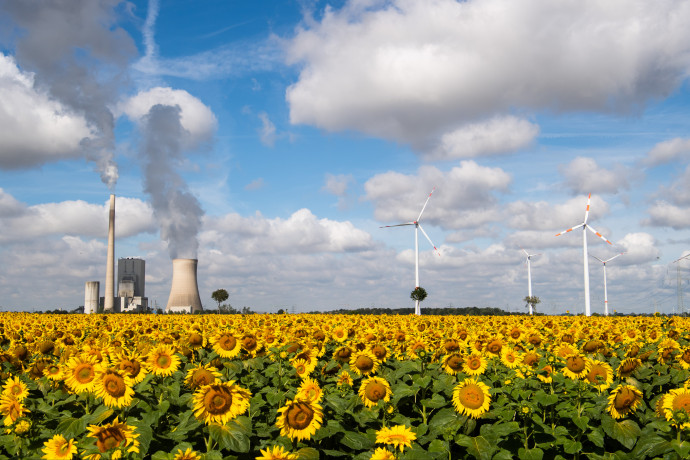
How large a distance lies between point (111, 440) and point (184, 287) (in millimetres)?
53110

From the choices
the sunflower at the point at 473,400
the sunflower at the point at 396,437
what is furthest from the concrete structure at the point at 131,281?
the sunflower at the point at 396,437

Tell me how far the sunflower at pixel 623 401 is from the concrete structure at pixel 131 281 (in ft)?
267

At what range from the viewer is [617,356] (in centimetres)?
1007

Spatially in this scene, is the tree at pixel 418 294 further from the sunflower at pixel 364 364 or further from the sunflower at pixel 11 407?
the sunflower at pixel 11 407

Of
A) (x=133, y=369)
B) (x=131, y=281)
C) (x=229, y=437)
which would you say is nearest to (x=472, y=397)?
(x=229, y=437)

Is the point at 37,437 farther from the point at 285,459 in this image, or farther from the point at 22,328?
the point at 22,328

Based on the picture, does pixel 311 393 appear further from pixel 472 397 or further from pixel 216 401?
pixel 472 397

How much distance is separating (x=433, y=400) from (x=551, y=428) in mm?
1422

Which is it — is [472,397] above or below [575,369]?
below

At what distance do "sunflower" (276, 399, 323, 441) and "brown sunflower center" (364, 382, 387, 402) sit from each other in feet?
4.34

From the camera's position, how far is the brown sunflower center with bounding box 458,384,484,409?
6508 mm

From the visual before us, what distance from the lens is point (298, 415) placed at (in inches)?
201

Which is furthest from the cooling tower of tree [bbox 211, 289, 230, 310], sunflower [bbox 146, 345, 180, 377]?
sunflower [bbox 146, 345, 180, 377]

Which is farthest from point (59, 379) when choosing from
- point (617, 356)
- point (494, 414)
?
point (617, 356)
